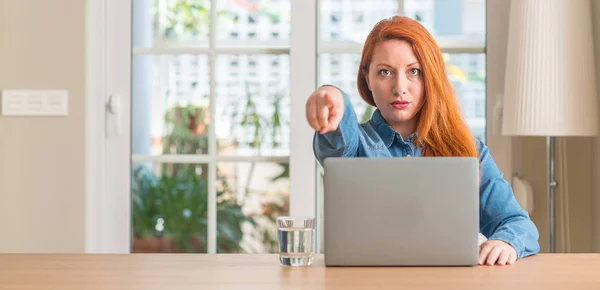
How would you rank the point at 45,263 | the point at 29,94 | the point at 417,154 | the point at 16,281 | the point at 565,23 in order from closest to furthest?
the point at 16,281 → the point at 45,263 → the point at 417,154 → the point at 565,23 → the point at 29,94

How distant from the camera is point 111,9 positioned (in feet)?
10.9

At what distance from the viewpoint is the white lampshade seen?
112 inches

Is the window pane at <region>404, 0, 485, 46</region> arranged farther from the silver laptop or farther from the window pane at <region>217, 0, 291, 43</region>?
A: the silver laptop

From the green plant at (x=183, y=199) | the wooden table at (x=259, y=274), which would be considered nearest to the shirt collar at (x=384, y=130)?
the wooden table at (x=259, y=274)

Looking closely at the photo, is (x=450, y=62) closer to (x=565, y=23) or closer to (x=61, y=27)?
(x=565, y=23)

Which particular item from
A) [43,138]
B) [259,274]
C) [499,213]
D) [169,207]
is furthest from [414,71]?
[169,207]

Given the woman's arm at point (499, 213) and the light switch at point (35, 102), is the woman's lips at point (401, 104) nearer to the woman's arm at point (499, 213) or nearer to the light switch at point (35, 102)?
the woman's arm at point (499, 213)

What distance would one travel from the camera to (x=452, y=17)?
338 centimetres

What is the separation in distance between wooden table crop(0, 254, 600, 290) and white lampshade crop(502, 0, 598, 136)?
1328mm

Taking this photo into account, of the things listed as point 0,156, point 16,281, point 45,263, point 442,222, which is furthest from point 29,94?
point 442,222

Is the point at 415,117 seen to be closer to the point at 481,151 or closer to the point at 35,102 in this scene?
the point at 481,151

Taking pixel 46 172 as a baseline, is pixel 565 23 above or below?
above

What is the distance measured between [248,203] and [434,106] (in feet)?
6.20

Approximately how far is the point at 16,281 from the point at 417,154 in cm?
92
